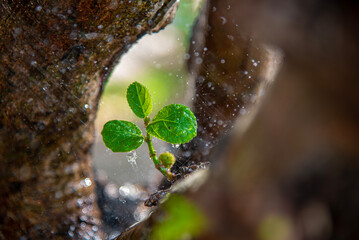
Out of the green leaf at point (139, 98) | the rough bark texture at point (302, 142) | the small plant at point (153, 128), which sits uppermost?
the green leaf at point (139, 98)

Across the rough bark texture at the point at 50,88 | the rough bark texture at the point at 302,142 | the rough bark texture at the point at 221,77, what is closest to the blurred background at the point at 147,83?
the rough bark texture at the point at 221,77

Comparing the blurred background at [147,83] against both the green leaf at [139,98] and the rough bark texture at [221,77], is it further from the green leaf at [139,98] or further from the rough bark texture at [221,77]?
the green leaf at [139,98]

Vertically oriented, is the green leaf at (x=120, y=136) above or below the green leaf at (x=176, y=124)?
above

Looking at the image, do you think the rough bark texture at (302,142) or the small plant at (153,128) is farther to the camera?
the small plant at (153,128)

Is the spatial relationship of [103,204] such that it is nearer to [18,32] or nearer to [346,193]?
[18,32]

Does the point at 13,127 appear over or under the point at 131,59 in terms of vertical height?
under

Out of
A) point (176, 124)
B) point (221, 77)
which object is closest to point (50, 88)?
point (176, 124)

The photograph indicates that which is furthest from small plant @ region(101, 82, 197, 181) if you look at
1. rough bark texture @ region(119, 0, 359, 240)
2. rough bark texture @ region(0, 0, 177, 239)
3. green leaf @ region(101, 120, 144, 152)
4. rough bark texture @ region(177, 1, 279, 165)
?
rough bark texture @ region(119, 0, 359, 240)

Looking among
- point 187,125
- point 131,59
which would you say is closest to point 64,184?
point 187,125
